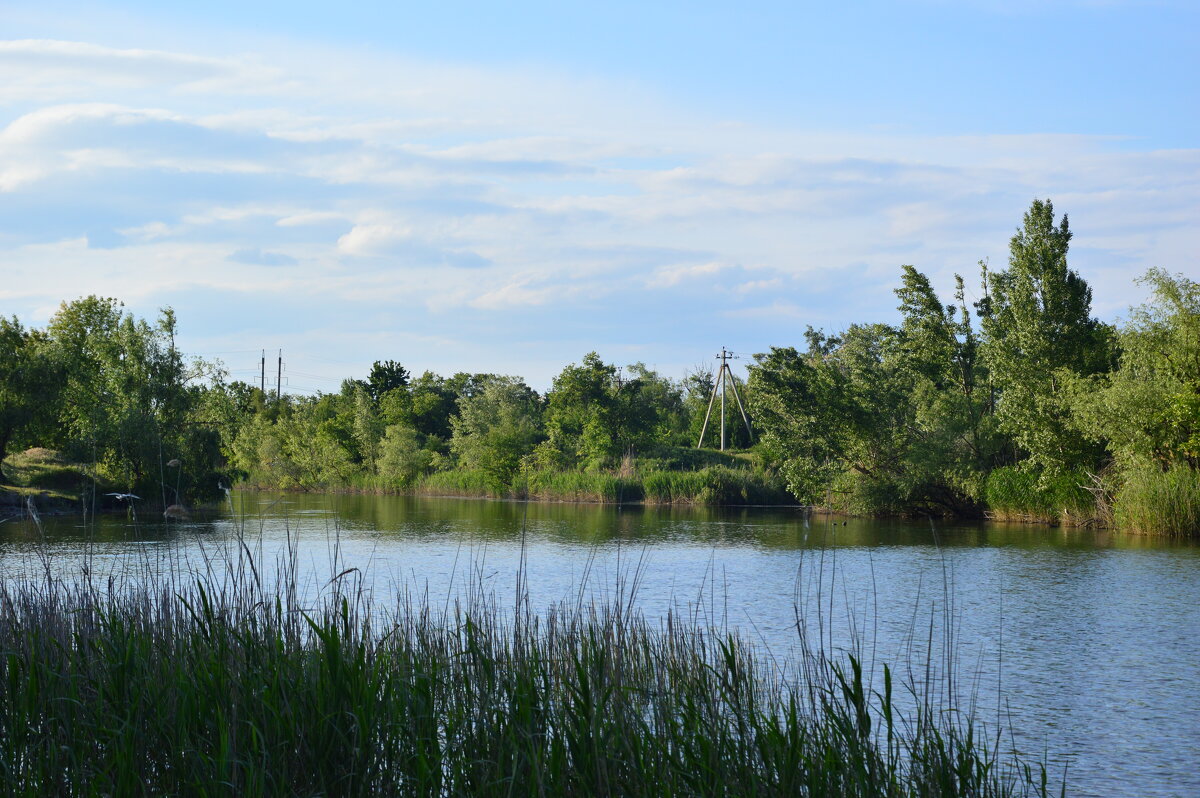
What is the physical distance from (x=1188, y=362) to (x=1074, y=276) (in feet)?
18.8

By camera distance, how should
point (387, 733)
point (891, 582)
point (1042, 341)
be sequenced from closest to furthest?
point (387, 733) → point (891, 582) → point (1042, 341)

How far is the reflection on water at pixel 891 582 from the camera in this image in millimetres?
9391

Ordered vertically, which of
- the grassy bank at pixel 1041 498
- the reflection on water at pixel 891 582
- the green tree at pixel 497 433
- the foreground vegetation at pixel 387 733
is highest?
the green tree at pixel 497 433

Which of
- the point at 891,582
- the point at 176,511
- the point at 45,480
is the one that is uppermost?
the point at 45,480

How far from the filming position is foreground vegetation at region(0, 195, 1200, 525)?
29.5m

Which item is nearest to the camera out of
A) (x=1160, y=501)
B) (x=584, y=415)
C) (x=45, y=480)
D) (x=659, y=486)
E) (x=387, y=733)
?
(x=387, y=733)

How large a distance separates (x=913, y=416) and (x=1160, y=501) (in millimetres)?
10531

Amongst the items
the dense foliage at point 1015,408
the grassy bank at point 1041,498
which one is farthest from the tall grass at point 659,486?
the grassy bank at point 1041,498

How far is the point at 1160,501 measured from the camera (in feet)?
91.4

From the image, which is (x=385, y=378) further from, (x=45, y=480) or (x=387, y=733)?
(x=387, y=733)

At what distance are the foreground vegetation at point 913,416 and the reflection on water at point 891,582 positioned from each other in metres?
2.03

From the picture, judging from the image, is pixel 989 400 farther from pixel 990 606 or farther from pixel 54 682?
pixel 54 682

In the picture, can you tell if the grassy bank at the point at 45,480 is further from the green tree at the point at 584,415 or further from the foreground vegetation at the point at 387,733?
the foreground vegetation at the point at 387,733

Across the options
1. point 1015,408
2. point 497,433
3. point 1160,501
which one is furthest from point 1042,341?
point 497,433
